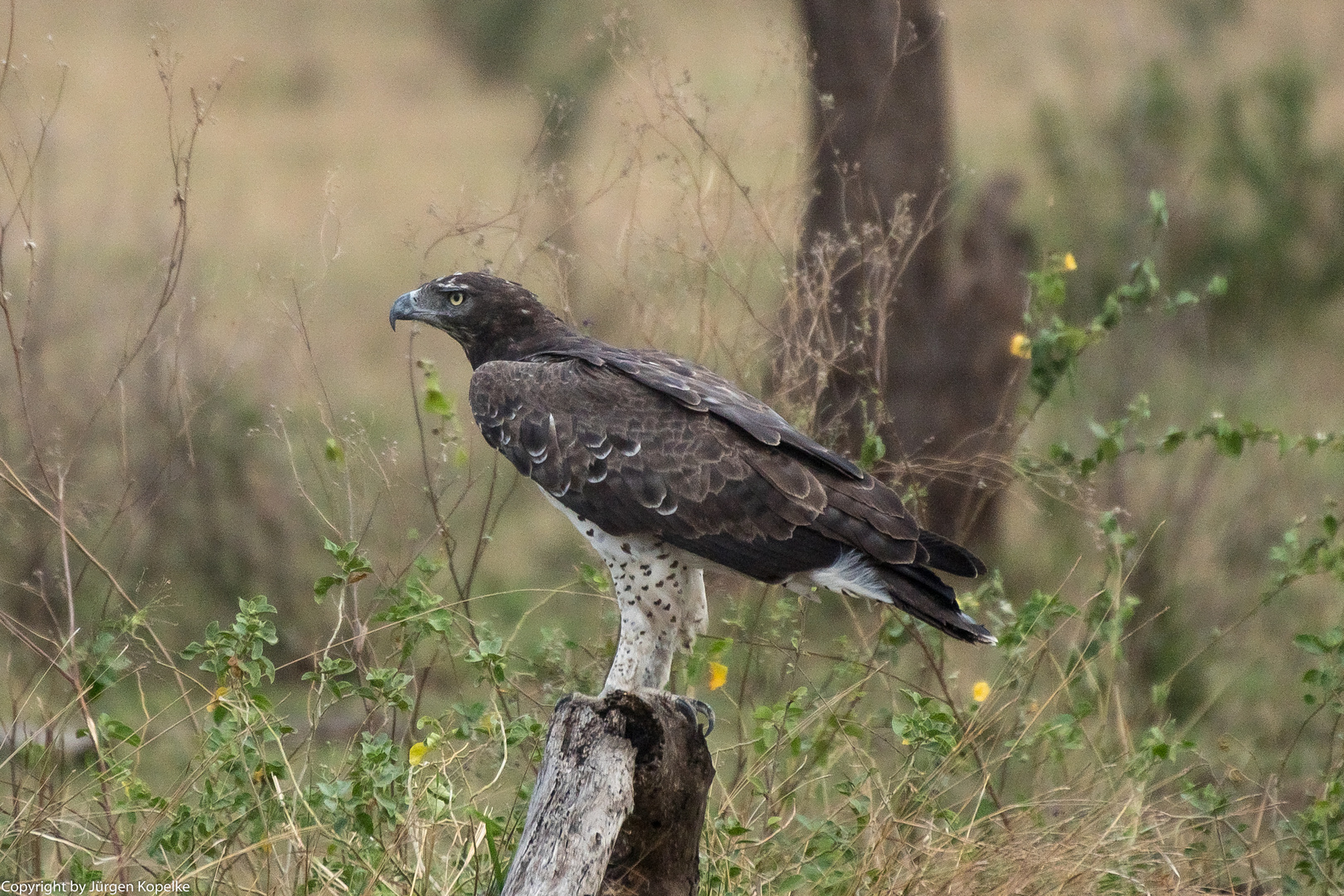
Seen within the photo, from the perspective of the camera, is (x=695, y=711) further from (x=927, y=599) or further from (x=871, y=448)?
(x=871, y=448)

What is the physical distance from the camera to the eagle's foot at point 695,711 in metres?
3.78

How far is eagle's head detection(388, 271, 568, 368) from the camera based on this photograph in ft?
15.3

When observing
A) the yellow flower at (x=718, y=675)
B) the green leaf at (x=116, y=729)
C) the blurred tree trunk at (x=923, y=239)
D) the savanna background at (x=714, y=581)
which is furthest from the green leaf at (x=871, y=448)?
the blurred tree trunk at (x=923, y=239)

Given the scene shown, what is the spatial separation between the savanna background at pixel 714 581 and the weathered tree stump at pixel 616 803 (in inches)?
13.8

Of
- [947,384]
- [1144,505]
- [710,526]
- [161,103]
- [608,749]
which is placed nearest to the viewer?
[608,749]

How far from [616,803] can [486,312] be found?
72.9 inches

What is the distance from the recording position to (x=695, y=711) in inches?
156

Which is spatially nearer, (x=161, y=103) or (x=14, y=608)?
(x=14, y=608)

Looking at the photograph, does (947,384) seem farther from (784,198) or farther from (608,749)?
(608,749)

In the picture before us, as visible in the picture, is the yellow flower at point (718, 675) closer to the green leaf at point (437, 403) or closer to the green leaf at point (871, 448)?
the green leaf at point (871, 448)

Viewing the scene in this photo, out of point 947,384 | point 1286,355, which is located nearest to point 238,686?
point 947,384

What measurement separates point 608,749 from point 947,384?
6.03m

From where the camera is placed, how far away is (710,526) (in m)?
4.12

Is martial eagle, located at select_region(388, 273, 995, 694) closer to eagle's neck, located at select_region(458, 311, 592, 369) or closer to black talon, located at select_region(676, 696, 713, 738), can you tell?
eagle's neck, located at select_region(458, 311, 592, 369)
